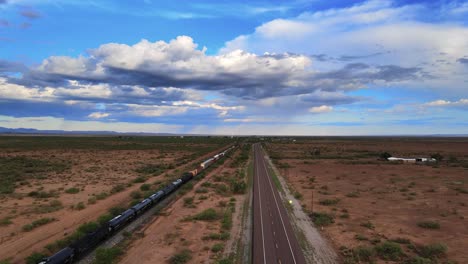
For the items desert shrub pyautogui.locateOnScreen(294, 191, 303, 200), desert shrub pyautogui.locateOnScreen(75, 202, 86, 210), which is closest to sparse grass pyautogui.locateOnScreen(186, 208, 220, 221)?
desert shrub pyautogui.locateOnScreen(75, 202, 86, 210)

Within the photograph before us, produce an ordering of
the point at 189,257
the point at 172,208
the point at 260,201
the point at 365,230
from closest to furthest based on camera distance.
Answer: the point at 189,257 → the point at 365,230 → the point at 172,208 → the point at 260,201

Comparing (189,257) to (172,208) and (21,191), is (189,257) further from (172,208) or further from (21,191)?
(21,191)

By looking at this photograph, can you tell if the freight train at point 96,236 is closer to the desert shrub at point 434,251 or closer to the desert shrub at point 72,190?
the desert shrub at point 72,190

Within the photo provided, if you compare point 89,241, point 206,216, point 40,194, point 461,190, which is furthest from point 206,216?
point 461,190

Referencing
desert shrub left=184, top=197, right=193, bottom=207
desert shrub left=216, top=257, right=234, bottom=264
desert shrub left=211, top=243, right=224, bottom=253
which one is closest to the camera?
desert shrub left=216, top=257, right=234, bottom=264

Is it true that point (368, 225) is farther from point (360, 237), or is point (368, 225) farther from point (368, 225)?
point (360, 237)

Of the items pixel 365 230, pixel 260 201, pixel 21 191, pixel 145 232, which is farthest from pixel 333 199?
pixel 21 191

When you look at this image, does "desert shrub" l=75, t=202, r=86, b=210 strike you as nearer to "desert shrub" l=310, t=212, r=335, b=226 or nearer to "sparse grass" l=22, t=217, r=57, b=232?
"sparse grass" l=22, t=217, r=57, b=232
